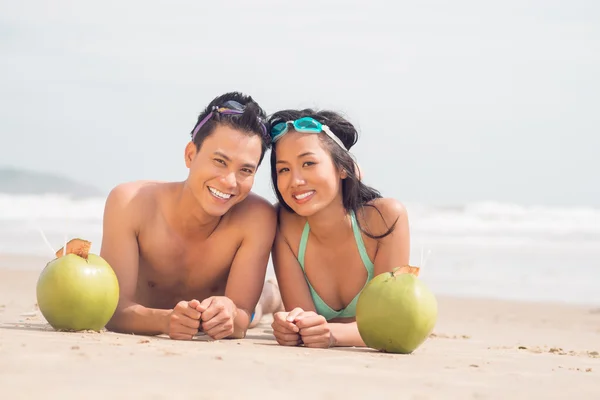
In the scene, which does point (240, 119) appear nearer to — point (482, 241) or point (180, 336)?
point (180, 336)

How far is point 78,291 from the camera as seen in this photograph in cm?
464

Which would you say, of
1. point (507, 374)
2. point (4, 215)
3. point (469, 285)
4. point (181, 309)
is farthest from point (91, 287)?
point (4, 215)

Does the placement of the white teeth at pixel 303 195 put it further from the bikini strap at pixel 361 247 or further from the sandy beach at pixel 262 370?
the sandy beach at pixel 262 370

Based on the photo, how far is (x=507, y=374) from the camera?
3990mm

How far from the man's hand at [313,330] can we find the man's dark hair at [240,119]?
48.3 inches

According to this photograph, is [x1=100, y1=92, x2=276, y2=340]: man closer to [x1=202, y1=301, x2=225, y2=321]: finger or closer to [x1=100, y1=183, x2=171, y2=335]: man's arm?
[x1=100, y1=183, x2=171, y2=335]: man's arm

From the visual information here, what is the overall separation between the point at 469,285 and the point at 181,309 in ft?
22.5

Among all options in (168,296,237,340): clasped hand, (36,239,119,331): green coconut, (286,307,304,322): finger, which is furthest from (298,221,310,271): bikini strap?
(36,239,119,331): green coconut

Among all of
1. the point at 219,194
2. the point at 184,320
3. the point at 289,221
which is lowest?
the point at 184,320

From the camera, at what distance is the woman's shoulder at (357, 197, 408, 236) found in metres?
5.55

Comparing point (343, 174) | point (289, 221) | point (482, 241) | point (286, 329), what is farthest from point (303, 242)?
point (482, 241)

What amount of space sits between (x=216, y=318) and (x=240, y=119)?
1.38 metres

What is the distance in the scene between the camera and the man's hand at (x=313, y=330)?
4805 mm

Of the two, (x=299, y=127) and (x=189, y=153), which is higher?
(x=299, y=127)
